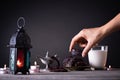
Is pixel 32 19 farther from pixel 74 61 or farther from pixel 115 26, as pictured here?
pixel 115 26

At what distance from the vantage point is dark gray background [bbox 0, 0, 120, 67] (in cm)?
218

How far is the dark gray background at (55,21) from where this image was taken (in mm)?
2184

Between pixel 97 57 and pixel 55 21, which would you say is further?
pixel 55 21

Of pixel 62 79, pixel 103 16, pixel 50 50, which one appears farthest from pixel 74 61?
pixel 103 16

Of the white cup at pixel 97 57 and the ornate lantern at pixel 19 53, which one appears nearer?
the ornate lantern at pixel 19 53

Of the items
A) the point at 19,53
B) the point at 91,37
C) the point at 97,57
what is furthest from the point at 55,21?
the point at 91,37

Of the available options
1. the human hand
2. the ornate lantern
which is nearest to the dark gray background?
the ornate lantern

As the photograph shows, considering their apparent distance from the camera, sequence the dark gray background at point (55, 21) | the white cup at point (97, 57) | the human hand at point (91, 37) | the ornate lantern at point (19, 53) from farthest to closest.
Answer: the dark gray background at point (55, 21) < the white cup at point (97, 57) < the ornate lantern at point (19, 53) < the human hand at point (91, 37)

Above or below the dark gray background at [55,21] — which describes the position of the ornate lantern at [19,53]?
below

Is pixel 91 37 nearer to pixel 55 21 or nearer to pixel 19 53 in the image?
pixel 19 53

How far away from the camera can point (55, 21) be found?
2.22 m

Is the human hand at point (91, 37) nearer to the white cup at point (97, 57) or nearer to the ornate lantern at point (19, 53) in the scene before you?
the ornate lantern at point (19, 53)

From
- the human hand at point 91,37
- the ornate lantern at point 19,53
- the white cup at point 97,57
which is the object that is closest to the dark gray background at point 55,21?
the white cup at point 97,57

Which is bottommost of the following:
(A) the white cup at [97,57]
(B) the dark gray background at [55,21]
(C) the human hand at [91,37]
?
(A) the white cup at [97,57]
